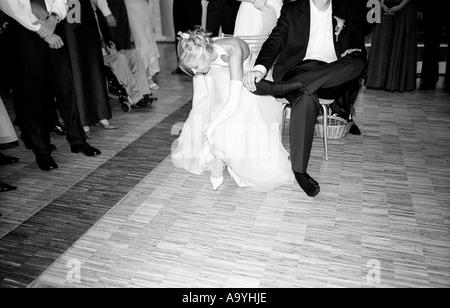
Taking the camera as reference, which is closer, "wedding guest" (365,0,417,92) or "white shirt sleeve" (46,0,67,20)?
"white shirt sleeve" (46,0,67,20)

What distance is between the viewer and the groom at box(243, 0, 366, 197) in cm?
268

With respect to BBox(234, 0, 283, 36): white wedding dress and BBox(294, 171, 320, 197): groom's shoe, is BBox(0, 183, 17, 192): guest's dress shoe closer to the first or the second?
BBox(294, 171, 320, 197): groom's shoe

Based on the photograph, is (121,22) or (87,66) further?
(121,22)

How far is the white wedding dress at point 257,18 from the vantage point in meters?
3.33

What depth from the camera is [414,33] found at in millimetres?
4879

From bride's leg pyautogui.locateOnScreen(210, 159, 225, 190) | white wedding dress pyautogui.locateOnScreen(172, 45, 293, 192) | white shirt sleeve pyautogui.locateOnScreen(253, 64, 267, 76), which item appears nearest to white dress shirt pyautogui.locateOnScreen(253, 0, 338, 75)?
white wedding dress pyautogui.locateOnScreen(172, 45, 293, 192)

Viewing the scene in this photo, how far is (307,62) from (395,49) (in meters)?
2.51

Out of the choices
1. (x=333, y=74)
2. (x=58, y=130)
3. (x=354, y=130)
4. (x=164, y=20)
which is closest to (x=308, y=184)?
(x=333, y=74)

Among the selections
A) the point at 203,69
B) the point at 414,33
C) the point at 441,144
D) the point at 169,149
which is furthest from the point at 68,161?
the point at 414,33

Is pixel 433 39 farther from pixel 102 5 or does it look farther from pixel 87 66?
pixel 87 66

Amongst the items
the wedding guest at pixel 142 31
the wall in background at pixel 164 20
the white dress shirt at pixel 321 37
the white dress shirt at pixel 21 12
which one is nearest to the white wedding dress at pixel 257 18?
the white dress shirt at pixel 321 37

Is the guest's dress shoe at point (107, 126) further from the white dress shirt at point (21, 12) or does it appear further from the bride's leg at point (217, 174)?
the bride's leg at point (217, 174)

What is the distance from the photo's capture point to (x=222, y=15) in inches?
204

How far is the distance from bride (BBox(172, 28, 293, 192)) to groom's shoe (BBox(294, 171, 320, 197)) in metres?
0.14
